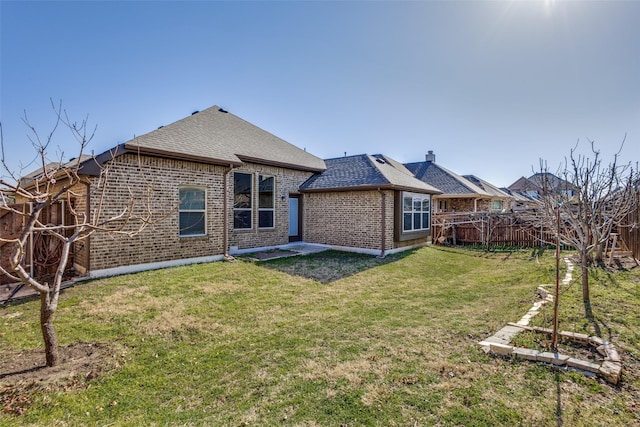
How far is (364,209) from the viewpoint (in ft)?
41.9

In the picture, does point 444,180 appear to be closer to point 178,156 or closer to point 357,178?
point 357,178

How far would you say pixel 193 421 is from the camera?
9.57 feet

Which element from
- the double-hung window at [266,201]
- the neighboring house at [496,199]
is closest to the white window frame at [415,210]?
the double-hung window at [266,201]

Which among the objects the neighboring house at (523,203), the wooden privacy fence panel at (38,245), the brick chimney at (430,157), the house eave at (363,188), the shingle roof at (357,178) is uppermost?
the brick chimney at (430,157)

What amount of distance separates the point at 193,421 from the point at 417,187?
1310cm

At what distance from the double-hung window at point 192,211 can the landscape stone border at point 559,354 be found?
8.72m

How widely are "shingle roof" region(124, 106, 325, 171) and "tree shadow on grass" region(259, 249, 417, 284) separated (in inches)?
159

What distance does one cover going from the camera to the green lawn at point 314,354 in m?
Result: 2.98

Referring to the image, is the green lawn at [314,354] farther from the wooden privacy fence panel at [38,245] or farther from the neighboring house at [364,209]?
the neighboring house at [364,209]

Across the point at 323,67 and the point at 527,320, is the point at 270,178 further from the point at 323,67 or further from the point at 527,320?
the point at 527,320

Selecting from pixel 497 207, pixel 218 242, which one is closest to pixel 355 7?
pixel 218 242

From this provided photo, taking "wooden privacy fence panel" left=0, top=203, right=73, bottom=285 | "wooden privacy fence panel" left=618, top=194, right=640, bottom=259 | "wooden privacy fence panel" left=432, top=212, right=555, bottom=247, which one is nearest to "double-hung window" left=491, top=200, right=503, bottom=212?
"wooden privacy fence panel" left=432, top=212, right=555, bottom=247

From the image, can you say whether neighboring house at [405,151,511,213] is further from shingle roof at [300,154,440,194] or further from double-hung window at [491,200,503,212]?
shingle roof at [300,154,440,194]

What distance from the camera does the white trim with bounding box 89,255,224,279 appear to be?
26.0 ft
